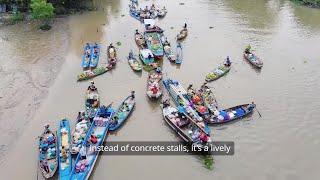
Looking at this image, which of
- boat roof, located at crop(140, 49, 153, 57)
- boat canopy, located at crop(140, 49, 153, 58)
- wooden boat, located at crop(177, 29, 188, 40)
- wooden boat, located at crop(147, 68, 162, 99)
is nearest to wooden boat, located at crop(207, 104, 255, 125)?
wooden boat, located at crop(147, 68, 162, 99)

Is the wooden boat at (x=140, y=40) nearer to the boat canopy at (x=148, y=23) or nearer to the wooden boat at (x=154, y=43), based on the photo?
the wooden boat at (x=154, y=43)

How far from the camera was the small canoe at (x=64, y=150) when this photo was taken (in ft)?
59.9

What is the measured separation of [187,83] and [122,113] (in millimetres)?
7396

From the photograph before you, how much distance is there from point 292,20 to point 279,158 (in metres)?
28.7

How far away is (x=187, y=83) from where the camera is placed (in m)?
28.4

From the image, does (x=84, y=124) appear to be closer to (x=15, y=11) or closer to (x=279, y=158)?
(x=279, y=158)

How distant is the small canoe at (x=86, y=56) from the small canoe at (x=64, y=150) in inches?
360

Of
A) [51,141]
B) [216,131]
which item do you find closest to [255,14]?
[216,131]

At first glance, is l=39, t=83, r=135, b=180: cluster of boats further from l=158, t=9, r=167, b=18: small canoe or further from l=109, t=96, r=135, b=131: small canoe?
l=158, t=9, r=167, b=18: small canoe

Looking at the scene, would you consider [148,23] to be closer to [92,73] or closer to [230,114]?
[92,73]

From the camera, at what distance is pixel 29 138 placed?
2173cm

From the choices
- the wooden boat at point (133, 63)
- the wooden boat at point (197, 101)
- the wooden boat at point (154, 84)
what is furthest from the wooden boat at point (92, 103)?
the wooden boat at point (197, 101)

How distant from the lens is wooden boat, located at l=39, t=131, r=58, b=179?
18.5 m

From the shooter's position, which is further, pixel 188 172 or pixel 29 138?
pixel 29 138
